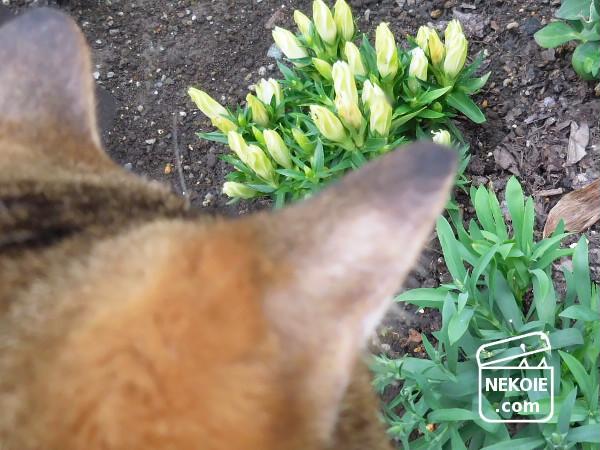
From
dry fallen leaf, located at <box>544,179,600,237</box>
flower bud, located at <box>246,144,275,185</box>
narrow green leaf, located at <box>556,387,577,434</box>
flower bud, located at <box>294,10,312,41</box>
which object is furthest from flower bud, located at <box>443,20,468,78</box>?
narrow green leaf, located at <box>556,387,577,434</box>

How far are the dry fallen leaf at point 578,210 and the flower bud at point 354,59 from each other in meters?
0.91

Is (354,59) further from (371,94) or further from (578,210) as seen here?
(578,210)

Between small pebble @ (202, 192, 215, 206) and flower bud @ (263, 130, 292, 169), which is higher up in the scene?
flower bud @ (263, 130, 292, 169)

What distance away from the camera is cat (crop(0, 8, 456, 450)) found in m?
0.57

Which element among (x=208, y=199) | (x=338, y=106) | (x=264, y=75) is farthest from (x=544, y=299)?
(x=264, y=75)

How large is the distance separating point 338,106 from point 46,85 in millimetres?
1202

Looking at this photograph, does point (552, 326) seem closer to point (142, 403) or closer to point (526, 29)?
point (526, 29)

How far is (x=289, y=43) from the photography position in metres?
2.68

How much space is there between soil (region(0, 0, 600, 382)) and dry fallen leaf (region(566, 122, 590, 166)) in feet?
0.07

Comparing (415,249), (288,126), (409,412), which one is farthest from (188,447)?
(288,126)

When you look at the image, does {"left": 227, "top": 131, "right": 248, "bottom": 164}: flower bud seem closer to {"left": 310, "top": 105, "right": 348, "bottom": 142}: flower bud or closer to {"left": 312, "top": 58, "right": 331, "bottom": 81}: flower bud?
{"left": 310, "top": 105, "right": 348, "bottom": 142}: flower bud

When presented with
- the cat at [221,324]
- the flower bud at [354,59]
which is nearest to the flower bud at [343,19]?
the flower bud at [354,59]

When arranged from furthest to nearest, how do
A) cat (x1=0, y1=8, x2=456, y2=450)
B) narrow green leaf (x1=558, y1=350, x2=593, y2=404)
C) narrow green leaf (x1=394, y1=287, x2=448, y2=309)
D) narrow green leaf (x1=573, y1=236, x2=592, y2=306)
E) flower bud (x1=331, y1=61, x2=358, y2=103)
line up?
flower bud (x1=331, y1=61, x2=358, y2=103) → narrow green leaf (x1=394, y1=287, x2=448, y2=309) → narrow green leaf (x1=573, y1=236, x2=592, y2=306) → narrow green leaf (x1=558, y1=350, x2=593, y2=404) → cat (x1=0, y1=8, x2=456, y2=450)

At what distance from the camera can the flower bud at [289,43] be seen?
105 inches
